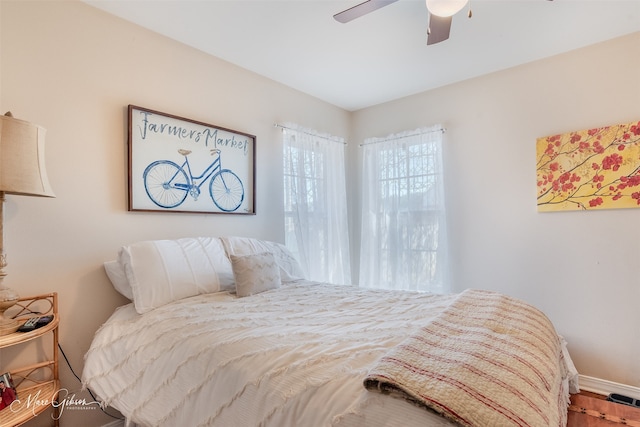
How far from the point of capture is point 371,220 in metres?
3.62

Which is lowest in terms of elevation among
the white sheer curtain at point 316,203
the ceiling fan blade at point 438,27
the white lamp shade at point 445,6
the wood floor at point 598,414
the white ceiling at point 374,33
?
the wood floor at point 598,414

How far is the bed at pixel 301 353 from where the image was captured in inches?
33.5

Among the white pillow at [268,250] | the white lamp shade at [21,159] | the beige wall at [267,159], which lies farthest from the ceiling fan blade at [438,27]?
the white lamp shade at [21,159]

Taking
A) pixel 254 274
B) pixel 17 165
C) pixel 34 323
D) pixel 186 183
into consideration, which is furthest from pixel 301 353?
pixel 186 183

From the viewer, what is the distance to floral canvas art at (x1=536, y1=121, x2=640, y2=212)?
2316 mm

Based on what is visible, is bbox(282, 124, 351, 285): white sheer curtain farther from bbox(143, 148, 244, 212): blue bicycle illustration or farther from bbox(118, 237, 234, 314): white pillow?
bbox(118, 237, 234, 314): white pillow

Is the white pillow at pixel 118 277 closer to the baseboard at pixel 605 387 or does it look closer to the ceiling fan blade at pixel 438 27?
the ceiling fan blade at pixel 438 27

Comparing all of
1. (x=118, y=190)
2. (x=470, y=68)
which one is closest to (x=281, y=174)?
(x=118, y=190)

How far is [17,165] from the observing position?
55.3 inches

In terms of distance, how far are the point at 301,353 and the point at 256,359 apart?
0.51ft

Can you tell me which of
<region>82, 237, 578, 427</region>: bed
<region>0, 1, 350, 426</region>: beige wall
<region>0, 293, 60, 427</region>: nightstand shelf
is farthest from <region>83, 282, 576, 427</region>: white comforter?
<region>0, 1, 350, 426</region>: beige wall

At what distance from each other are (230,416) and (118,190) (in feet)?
5.26

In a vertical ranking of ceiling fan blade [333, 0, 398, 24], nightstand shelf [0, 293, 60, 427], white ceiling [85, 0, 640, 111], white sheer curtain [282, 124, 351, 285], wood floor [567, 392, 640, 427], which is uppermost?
white ceiling [85, 0, 640, 111]

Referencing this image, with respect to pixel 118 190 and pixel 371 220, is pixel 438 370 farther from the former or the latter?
pixel 371 220
